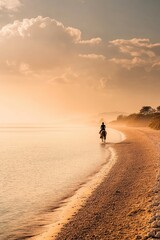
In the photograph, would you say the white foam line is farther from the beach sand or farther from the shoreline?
the beach sand

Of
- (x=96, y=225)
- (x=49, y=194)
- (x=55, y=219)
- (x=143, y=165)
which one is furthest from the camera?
(x=143, y=165)

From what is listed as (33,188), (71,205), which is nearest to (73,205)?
(71,205)

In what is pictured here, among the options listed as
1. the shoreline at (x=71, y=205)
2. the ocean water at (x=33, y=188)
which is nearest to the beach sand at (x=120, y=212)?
the shoreline at (x=71, y=205)

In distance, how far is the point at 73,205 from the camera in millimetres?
12219

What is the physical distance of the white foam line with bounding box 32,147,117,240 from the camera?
9280mm

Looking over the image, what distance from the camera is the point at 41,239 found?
8797mm

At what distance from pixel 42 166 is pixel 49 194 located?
8071 millimetres

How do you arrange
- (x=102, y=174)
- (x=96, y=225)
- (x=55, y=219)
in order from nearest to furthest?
1. (x=96, y=225)
2. (x=55, y=219)
3. (x=102, y=174)

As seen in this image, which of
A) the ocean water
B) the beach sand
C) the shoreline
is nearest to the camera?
the beach sand

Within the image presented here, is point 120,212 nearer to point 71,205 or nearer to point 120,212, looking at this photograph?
point 120,212

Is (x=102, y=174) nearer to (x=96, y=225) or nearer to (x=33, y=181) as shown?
(x=33, y=181)

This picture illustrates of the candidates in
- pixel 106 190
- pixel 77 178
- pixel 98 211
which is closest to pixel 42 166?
pixel 77 178

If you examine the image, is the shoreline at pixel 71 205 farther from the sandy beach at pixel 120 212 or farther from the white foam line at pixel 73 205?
the sandy beach at pixel 120 212

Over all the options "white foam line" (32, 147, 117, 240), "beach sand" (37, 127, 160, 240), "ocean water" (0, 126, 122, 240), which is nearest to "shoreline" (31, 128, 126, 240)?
"white foam line" (32, 147, 117, 240)
